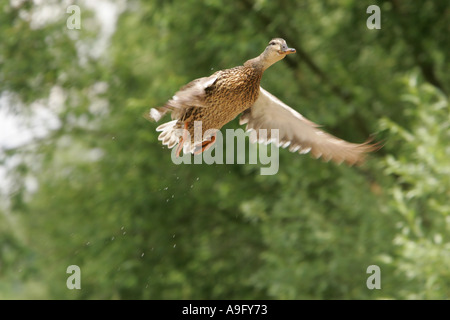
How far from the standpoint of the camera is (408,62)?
1027 cm

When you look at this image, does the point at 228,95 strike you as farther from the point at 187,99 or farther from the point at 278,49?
the point at 187,99

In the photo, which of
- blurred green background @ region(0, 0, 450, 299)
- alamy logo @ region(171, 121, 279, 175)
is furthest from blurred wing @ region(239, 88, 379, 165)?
blurred green background @ region(0, 0, 450, 299)

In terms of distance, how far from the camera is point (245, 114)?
5.80 m

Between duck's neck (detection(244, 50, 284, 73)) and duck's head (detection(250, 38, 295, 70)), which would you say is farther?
duck's neck (detection(244, 50, 284, 73))

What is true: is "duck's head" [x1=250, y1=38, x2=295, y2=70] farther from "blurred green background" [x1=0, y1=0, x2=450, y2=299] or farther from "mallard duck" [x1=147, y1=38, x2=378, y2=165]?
"blurred green background" [x1=0, y1=0, x2=450, y2=299]

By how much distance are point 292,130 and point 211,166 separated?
554 centimetres

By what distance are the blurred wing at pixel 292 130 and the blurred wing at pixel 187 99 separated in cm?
113

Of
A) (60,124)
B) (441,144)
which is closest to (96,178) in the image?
(60,124)

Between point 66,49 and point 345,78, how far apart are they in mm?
4111

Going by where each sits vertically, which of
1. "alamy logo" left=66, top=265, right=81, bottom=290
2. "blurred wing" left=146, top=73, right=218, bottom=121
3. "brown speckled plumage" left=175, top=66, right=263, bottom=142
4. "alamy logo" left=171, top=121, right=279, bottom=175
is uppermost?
"alamy logo" left=171, top=121, right=279, bottom=175

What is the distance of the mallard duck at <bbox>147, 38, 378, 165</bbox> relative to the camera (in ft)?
14.2

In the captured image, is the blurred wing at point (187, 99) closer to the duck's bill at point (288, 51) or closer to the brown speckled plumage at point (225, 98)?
the brown speckled plumage at point (225, 98)

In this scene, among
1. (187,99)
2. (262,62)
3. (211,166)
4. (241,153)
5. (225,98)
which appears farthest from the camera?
(211,166)

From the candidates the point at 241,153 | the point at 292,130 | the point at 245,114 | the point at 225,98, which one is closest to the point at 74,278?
the point at 241,153
